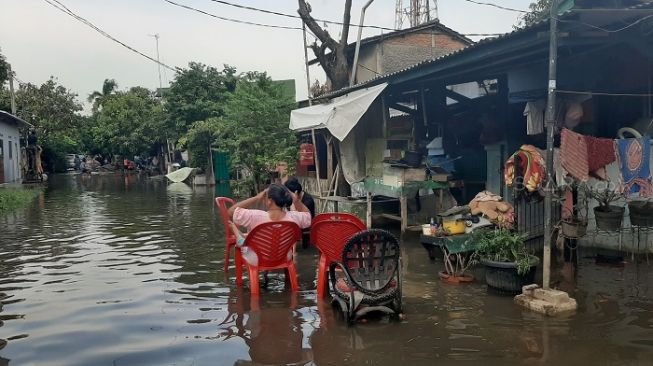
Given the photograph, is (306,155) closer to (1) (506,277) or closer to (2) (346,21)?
(2) (346,21)

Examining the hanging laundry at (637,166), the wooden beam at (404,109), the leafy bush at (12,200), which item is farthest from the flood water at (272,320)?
the leafy bush at (12,200)

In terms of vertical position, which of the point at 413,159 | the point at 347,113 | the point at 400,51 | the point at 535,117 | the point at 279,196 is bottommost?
the point at 279,196

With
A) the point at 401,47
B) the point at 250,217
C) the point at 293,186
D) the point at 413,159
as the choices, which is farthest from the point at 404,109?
the point at 401,47

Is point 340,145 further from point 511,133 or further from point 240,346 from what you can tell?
point 240,346

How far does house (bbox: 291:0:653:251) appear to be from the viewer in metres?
7.19

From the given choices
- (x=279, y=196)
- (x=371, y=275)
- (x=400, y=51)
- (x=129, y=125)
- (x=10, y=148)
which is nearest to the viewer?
(x=371, y=275)

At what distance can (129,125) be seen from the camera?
42.2 meters

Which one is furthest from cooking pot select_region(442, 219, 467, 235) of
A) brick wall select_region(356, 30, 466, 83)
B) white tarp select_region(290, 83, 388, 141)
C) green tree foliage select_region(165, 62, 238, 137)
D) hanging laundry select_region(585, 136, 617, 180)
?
green tree foliage select_region(165, 62, 238, 137)

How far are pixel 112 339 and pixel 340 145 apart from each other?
26.7 feet

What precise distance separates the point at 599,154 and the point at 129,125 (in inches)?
1571

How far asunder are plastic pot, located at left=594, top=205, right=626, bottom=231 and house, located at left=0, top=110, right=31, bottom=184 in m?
26.3

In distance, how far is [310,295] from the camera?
21.6 ft

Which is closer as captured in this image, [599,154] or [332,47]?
[599,154]

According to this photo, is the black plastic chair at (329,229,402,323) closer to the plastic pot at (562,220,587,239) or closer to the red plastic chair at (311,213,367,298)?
the red plastic chair at (311,213,367,298)
